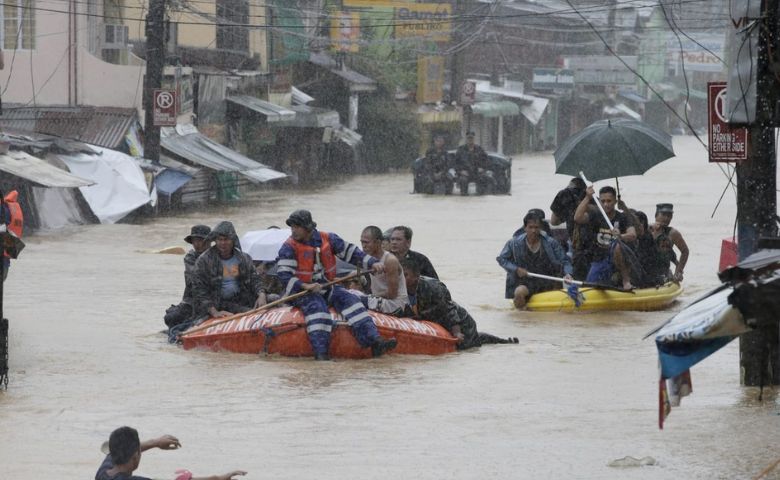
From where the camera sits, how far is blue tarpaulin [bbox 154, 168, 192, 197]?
29641 millimetres

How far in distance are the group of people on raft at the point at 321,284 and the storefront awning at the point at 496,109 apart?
43130 millimetres

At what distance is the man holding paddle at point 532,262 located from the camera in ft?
51.1

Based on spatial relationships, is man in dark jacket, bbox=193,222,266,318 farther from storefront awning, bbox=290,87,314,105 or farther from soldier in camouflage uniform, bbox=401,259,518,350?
storefront awning, bbox=290,87,314,105

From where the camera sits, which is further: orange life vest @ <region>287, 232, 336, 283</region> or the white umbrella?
the white umbrella

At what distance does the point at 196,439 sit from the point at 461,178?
28.6m

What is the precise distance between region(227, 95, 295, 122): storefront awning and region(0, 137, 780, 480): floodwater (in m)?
19.2

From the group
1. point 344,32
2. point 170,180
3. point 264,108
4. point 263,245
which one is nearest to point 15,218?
point 263,245

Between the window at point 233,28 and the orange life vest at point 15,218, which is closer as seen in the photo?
the orange life vest at point 15,218

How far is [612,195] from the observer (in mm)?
15383

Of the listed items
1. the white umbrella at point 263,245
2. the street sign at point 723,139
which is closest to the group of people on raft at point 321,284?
the white umbrella at point 263,245

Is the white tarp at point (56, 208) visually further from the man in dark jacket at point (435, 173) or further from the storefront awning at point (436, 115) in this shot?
the storefront awning at point (436, 115)

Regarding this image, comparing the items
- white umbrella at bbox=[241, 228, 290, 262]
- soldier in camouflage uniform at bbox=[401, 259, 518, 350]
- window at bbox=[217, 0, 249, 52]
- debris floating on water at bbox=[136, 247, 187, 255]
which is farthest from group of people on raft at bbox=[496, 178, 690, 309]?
window at bbox=[217, 0, 249, 52]

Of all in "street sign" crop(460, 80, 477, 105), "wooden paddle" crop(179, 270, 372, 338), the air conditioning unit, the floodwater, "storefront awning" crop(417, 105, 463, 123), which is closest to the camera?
the floodwater

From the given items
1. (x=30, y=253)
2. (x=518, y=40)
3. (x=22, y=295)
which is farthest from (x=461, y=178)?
(x=518, y=40)
